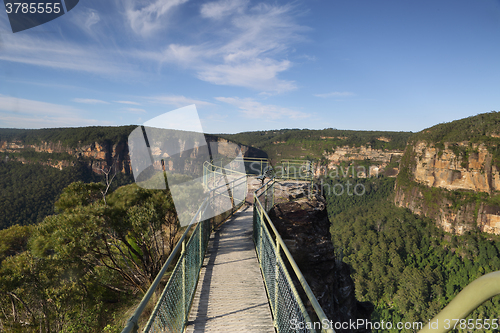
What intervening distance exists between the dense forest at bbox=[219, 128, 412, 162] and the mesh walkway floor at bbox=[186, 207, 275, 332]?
119921mm

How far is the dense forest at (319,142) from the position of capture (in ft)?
431

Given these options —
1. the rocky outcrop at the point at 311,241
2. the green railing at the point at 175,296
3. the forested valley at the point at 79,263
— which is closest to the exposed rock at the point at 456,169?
the rocky outcrop at the point at 311,241

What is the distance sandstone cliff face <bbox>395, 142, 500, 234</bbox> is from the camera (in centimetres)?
7350

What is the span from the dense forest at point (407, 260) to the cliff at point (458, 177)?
14.0 ft

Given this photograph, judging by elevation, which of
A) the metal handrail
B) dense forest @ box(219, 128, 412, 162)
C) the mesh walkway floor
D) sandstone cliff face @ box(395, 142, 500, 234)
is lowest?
sandstone cliff face @ box(395, 142, 500, 234)

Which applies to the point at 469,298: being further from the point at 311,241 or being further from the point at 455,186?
the point at 455,186

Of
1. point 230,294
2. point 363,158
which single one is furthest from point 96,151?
point 363,158

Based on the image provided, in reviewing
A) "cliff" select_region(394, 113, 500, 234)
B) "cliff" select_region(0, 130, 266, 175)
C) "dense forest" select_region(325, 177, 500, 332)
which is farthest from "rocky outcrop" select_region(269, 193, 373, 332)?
"cliff" select_region(394, 113, 500, 234)

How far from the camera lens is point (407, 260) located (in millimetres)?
68688

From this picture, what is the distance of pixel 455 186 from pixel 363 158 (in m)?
50.0

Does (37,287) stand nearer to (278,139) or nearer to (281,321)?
(281,321)

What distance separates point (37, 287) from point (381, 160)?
137 metres

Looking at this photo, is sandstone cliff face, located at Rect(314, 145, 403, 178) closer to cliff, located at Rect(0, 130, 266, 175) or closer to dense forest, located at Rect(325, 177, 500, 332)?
dense forest, located at Rect(325, 177, 500, 332)

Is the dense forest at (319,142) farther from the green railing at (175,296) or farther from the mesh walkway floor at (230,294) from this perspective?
the green railing at (175,296)
